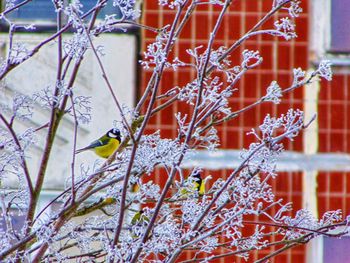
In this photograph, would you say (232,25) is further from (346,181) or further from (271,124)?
(271,124)

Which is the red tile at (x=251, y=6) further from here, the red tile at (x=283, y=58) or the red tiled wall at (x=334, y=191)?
the red tiled wall at (x=334, y=191)

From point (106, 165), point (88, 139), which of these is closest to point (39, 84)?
point (88, 139)

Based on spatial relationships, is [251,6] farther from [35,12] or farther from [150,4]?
[35,12]

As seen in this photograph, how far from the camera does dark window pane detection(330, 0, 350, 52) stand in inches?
261

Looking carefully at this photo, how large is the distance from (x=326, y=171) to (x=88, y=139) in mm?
1632

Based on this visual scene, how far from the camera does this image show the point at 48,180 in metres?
6.49

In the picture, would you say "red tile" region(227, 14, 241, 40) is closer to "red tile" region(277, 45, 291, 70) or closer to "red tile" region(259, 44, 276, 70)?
"red tile" region(259, 44, 276, 70)

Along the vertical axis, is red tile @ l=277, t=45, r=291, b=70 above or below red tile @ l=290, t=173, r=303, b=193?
above

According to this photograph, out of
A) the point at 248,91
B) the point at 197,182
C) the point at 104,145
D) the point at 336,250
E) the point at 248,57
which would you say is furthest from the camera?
the point at 336,250

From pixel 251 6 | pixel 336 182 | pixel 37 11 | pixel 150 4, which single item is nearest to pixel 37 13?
pixel 37 11

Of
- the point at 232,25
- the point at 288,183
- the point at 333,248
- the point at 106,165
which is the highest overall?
the point at 232,25

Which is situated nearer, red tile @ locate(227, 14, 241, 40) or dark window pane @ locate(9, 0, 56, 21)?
red tile @ locate(227, 14, 241, 40)

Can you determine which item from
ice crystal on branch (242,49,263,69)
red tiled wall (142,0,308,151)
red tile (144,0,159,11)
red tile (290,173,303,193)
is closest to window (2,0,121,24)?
red tile (144,0,159,11)

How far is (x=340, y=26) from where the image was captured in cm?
666
